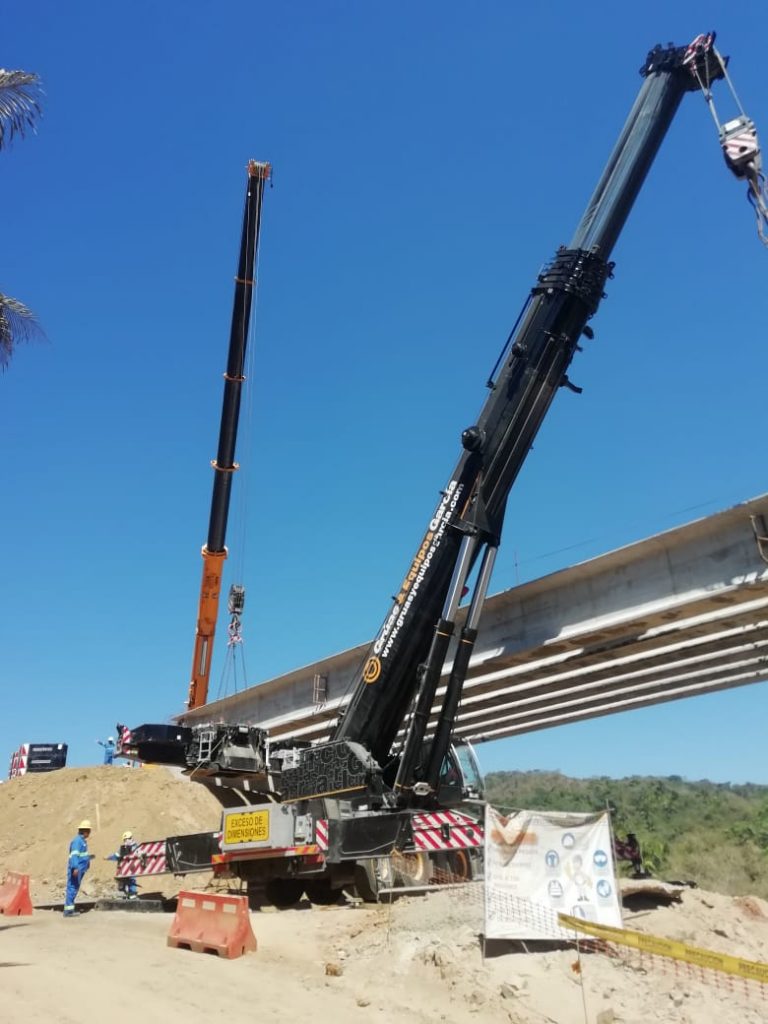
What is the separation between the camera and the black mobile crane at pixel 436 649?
12961mm

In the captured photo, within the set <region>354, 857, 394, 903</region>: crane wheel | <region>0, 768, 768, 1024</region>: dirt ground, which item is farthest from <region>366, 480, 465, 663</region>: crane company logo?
<region>0, 768, 768, 1024</region>: dirt ground

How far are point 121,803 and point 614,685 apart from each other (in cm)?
1578

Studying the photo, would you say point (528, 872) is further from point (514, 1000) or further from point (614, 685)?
Answer: point (614, 685)

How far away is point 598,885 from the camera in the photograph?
9.23 meters

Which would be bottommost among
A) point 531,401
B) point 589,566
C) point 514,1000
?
point 514,1000

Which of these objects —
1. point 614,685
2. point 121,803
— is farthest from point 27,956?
point 121,803

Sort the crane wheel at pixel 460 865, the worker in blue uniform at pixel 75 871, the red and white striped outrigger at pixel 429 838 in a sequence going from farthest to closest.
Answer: the worker in blue uniform at pixel 75 871 → the crane wheel at pixel 460 865 → the red and white striped outrigger at pixel 429 838

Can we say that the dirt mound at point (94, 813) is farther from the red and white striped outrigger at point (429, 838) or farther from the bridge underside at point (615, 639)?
the red and white striped outrigger at point (429, 838)

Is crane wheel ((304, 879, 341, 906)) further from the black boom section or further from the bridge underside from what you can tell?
the bridge underside

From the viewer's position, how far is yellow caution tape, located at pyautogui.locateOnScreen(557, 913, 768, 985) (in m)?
6.16

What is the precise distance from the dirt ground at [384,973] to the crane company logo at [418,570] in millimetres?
4195

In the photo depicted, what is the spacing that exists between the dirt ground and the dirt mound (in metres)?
12.5

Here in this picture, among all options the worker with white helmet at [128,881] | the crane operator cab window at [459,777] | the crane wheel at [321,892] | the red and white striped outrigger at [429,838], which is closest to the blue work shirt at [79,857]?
the worker with white helmet at [128,881]

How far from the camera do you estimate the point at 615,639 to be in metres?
16.6
